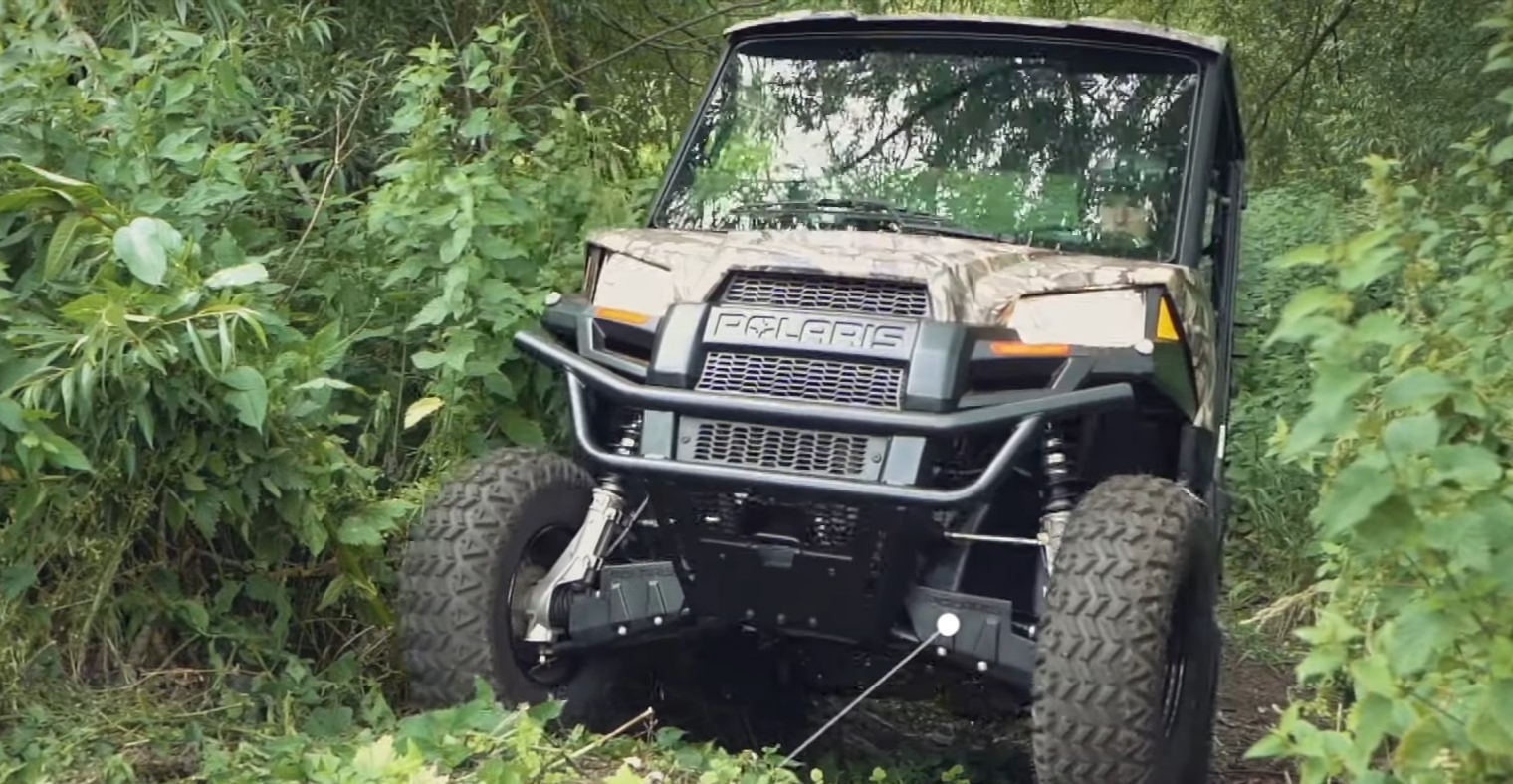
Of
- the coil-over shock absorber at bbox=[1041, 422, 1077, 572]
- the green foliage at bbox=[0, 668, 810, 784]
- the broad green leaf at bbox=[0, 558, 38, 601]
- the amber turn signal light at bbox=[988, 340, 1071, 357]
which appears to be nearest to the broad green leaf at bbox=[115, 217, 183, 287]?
the broad green leaf at bbox=[0, 558, 38, 601]

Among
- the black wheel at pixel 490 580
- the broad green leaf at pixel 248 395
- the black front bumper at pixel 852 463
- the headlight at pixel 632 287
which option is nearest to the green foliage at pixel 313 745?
the black wheel at pixel 490 580

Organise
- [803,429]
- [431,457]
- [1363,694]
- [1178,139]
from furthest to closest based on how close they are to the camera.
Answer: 1. [431,457]
2. [1178,139]
3. [803,429]
4. [1363,694]

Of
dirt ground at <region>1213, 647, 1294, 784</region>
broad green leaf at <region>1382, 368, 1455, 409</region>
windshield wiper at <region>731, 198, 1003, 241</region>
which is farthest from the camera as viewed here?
dirt ground at <region>1213, 647, 1294, 784</region>

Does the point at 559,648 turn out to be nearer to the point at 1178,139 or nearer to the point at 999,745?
the point at 999,745

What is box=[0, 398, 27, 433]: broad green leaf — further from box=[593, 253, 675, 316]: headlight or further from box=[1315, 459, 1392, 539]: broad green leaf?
box=[1315, 459, 1392, 539]: broad green leaf

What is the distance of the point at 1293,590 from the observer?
24.3 ft

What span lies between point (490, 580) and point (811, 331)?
97 centimetres

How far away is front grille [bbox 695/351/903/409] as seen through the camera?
3.94 metres

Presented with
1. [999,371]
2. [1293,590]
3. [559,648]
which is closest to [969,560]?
[999,371]

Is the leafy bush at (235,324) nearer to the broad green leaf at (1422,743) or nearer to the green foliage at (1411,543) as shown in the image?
the green foliage at (1411,543)

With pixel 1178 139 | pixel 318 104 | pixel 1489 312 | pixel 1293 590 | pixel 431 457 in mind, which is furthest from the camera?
pixel 1293 590

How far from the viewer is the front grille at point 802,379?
3938mm

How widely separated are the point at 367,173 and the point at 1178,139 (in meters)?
3.08

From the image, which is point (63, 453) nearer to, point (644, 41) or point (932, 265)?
point (932, 265)
